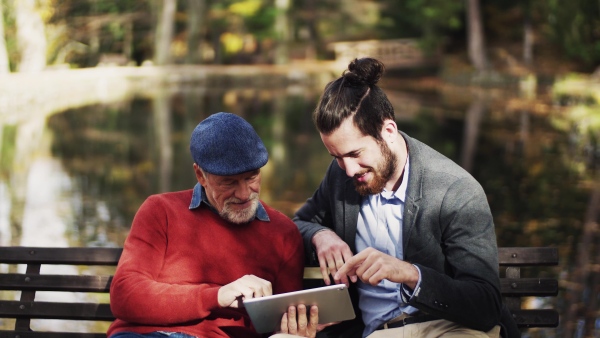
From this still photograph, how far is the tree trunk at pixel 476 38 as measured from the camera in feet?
134

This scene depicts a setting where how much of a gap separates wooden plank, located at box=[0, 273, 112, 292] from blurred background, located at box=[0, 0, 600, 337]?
3380 millimetres

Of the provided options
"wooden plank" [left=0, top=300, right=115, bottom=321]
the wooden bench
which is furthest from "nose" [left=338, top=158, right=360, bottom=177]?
"wooden plank" [left=0, top=300, right=115, bottom=321]

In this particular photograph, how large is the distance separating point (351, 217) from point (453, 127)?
18.4 metres

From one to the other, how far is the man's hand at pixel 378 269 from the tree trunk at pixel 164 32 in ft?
135

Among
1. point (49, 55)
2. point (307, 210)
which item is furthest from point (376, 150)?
point (49, 55)

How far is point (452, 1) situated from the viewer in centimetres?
4066

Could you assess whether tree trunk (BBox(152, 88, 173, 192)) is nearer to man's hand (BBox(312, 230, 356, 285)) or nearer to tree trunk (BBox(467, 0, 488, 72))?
man's hand (BBox(312, 230, 356, 285))

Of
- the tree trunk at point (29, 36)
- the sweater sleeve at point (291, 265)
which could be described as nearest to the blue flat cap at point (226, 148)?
the sweater sleeve at point (291, 265)

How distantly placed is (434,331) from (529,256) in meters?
0.72

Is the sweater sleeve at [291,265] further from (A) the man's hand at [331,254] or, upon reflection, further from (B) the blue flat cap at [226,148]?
(B) the blue flat cap at [226,148]

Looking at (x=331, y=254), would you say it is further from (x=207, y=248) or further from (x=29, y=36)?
(x=29, y=36)

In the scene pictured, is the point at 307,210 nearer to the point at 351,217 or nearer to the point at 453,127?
the point at 351,217

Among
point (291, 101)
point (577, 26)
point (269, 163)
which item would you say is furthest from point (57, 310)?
point (577, 26)

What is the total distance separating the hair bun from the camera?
11.6ft
